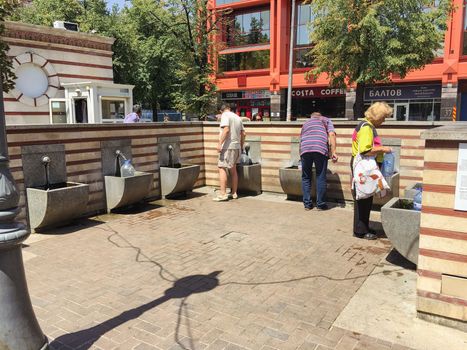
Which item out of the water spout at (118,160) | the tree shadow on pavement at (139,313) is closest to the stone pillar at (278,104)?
the water spout at (118,160)

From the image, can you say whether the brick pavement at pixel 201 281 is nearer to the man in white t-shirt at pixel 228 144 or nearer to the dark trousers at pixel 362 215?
the dark trousers at pixel 362 215

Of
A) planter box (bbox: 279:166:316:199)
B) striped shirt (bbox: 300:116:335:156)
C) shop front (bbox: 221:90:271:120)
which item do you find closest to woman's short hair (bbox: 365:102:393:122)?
striped shirt (bbox: 300:116:335:156)

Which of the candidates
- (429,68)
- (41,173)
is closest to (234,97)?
(429,68)

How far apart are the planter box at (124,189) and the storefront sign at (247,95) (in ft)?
87.0

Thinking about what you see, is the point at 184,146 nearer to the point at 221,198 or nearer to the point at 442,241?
the point at 221,198

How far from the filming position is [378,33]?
52.0ft

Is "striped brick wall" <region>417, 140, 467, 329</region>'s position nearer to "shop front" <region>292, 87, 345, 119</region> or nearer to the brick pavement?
the brick pavement

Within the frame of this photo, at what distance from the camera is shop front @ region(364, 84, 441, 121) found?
26.6 m

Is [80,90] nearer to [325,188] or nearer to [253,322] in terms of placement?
[325,188]

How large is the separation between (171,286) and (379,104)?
3.54 metres

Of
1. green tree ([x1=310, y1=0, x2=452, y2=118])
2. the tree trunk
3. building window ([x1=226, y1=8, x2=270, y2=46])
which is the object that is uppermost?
building window ([x1=226, y1=8, x2=270, y2=46])

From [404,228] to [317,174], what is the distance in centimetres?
316

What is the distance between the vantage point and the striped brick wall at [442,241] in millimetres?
3447

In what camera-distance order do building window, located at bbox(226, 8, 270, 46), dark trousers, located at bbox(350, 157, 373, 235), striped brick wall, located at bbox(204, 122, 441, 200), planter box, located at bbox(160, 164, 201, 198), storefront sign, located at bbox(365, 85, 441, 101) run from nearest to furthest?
dark trousers, located at bbox(350, 157, 373, 235) < striped brick wall, located at bbox(204, 122, 441, 200) < planter box, located at bbox(160, 164, 201, 198) < storefront sign, located at bbox(365, 85, 441, 101) < building window, located at bbox(226, 8, 270, 46)
